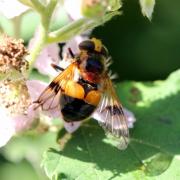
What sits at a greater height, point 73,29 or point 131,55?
point 73,29

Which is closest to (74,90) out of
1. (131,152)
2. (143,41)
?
(131,152)

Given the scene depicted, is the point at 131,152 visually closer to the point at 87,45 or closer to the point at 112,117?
the point at 112,117

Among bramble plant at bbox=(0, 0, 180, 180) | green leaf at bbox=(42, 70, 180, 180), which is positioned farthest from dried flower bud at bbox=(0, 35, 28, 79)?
green leaf at bbox=(42, 70, 180, 180)

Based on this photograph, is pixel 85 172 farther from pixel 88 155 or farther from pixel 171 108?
pixel 171 108

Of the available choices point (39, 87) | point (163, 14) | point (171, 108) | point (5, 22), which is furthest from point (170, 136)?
point (163, 14)

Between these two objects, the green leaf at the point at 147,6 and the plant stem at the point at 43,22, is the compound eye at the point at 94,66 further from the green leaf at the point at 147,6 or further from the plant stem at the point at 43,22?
the green leaf at the point at 147,6

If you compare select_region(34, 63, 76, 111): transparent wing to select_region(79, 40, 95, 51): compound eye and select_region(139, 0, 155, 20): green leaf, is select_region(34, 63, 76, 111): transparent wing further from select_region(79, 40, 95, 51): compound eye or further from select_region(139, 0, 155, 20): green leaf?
select_region(139, 0, 155, 20): green leaf
